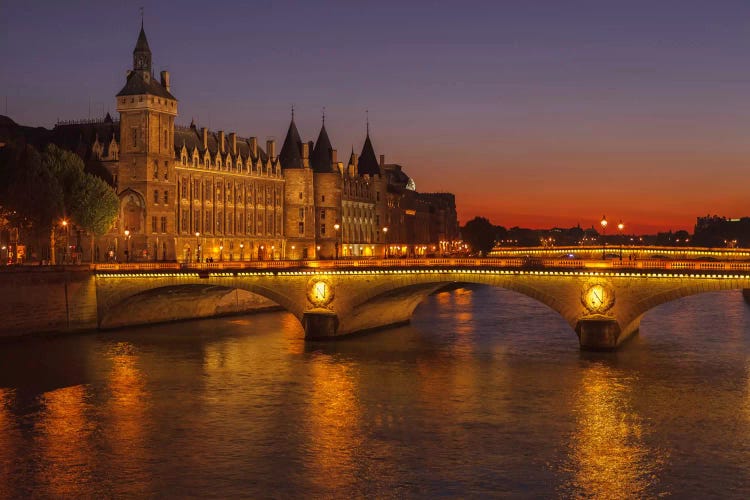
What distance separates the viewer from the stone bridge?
6394 centimetres

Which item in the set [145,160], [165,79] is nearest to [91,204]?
[145,160]

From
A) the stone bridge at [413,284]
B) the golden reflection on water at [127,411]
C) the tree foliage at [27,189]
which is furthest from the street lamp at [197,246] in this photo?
the golden reflection on water at [127,411]

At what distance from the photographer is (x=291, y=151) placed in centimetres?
15612

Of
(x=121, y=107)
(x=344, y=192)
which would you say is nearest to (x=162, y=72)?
(x=121, y=107)

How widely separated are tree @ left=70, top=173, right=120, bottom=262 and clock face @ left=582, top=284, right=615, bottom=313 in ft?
171

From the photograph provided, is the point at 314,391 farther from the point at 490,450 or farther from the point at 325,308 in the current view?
the point at 325,308

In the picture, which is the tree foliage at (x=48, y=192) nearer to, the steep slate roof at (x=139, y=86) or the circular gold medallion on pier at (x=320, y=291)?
the steep slate roof at (x=139, y=86)

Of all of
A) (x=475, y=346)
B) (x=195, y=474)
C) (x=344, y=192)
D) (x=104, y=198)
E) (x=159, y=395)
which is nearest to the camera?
(x=195, y=474)

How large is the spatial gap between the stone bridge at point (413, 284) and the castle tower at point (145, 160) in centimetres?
3462

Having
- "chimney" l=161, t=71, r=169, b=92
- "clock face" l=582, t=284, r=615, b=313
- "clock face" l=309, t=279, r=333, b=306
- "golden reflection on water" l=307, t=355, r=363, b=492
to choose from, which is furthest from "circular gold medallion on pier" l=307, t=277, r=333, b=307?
"chimney" l=161, t=71, r=169, b=92

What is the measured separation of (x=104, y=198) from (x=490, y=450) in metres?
65.9

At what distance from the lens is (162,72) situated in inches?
4847

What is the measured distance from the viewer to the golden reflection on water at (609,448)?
37.3 m

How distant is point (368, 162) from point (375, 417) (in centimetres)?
14759
